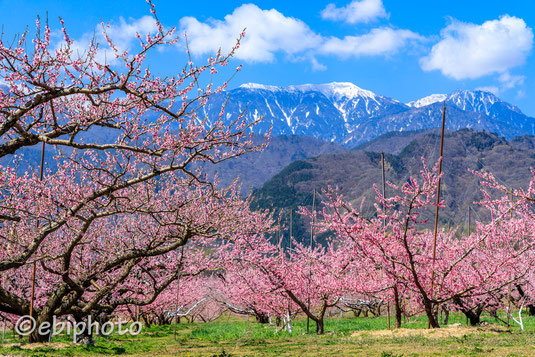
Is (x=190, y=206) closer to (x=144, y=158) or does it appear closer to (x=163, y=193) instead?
(x=163, y=193)

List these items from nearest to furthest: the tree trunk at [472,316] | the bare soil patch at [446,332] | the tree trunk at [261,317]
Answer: the bare soil patch at [446,332], the tree trunk at [472,316], the tree trunk at [261,317]

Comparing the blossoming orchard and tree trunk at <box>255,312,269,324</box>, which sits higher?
the blossoming orchard

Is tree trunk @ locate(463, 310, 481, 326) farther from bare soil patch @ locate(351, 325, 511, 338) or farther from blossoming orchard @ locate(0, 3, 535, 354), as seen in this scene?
bare soil patch @ locate(351, 325, 511, 338)

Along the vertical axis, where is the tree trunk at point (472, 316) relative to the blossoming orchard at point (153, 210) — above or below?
below

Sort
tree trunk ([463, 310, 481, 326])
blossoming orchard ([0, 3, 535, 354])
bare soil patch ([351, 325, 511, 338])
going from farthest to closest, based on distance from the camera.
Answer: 1. tree trunk ([463, 310, 481, 326])
2. bare soil patch ([351, 325, 511, 338])
3. blossoming orchard ([0, 3, 535, 354])

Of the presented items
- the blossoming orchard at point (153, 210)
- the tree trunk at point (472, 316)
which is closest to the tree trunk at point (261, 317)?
the blossoming orchard at point (153, 210)

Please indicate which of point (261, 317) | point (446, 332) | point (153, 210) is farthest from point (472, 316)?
point (261, 317)

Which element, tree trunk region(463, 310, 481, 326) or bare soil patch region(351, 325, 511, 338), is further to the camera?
tree trunk region(463, 310, 481, 326)

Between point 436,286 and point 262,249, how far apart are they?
7.70 m

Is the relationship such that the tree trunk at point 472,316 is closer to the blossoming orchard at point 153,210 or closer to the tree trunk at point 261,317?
the blossoming orchard at point 153,210

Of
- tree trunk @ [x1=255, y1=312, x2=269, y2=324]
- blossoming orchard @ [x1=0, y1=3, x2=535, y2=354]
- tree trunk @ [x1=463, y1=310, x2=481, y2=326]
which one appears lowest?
tree trunk @ [x1=255, y1=312, x2=269, y2=324]

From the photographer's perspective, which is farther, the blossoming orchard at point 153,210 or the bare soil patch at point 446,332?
the bare soil patch at point 446,332

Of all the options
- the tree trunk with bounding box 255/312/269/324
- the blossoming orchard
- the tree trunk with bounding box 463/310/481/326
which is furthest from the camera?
the tree trunk with bounding box 255/312/269/324

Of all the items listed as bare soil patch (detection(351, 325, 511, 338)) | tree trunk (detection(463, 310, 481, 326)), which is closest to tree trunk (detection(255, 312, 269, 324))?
tree trunk (detection(463, 310, 481, 326))
